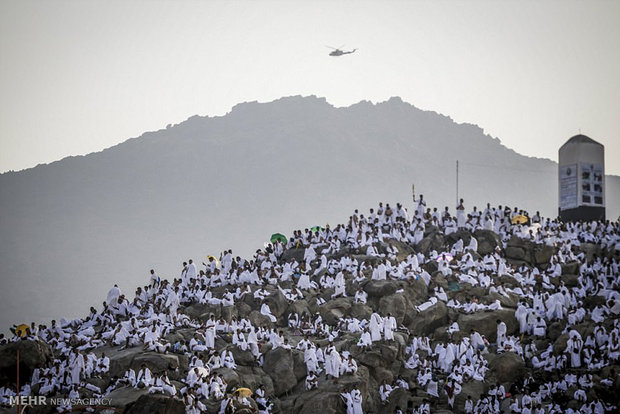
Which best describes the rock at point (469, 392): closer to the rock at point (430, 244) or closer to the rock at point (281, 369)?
the rock at point (281, 369)

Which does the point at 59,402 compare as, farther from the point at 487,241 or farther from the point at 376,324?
the point at 487,241

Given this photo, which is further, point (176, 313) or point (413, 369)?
point (176, 313)

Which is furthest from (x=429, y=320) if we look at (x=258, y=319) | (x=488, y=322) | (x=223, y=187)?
(x=223, y=187)

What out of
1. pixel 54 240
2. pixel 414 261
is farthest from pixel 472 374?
pixel 54 240

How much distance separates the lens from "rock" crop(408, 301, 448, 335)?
3347cm

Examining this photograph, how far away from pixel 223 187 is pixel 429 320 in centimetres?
12869

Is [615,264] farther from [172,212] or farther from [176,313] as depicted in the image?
[172,212]

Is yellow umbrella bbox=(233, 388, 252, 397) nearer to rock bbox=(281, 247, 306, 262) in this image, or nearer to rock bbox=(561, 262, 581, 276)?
rock bbox=(281, 247, 306, 262)

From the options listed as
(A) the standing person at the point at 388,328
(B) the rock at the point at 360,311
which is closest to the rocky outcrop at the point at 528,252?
(B) the rock at the point at 360,311

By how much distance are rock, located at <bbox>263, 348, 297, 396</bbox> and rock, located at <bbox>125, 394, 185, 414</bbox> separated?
19.2 feet

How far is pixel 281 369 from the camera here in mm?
28969

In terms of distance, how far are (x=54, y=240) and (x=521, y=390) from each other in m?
127

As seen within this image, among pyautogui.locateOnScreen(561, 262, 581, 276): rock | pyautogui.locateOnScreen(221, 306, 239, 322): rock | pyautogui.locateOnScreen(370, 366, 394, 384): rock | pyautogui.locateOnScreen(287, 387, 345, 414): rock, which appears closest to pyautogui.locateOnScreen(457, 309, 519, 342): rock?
pyautogui.locateOnScreen(370, 366, 394, 384): rock

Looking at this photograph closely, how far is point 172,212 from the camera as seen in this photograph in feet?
497
